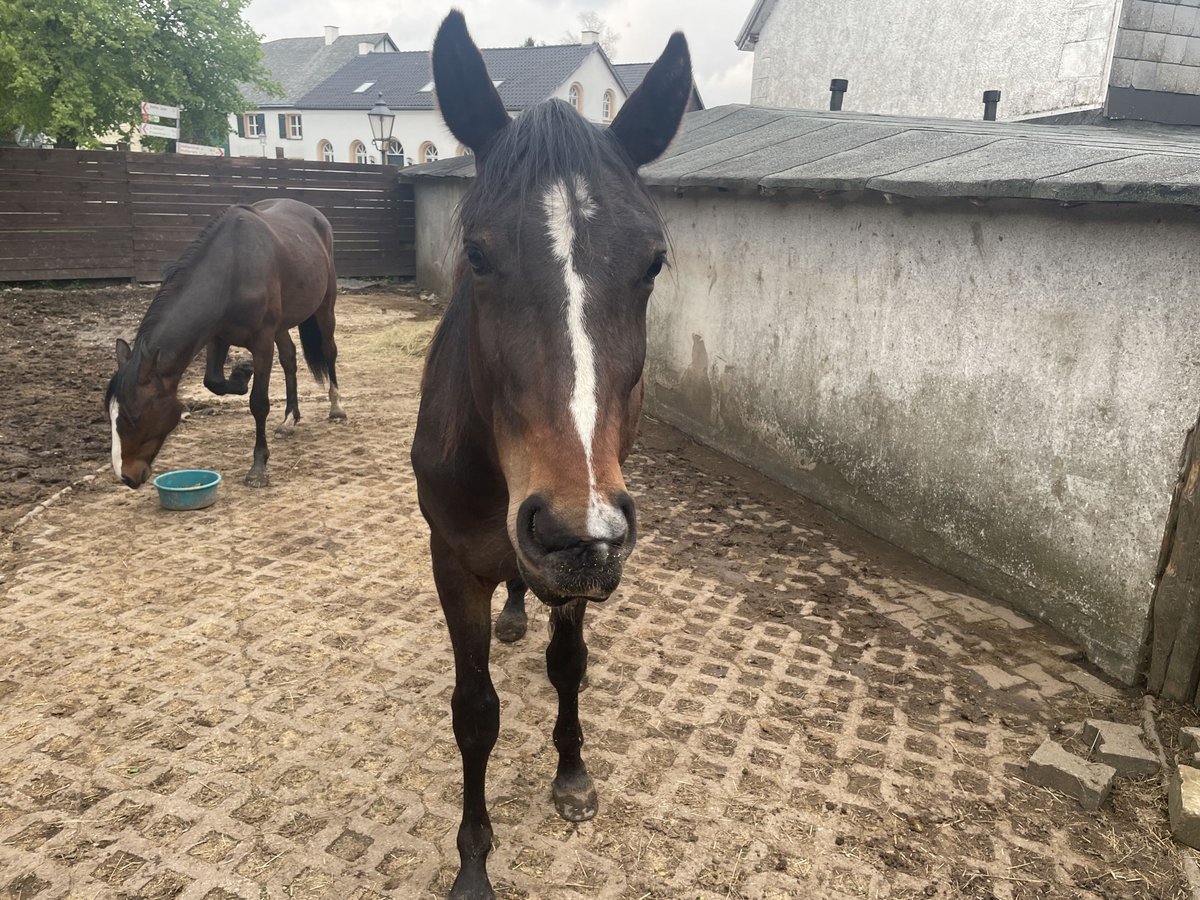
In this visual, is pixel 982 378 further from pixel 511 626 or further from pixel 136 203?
pixel 136 203

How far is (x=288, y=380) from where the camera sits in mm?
6938

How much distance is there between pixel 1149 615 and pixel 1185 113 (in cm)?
1073

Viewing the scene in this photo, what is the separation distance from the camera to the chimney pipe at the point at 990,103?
370 inches

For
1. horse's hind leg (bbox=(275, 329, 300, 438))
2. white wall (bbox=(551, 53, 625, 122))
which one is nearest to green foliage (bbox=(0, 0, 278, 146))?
horse's hind leg (bbox=(275, 329, 300, 438))

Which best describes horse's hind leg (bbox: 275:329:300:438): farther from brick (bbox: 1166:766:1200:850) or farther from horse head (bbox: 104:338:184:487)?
brick (bbox: 1166:766:1200:850)

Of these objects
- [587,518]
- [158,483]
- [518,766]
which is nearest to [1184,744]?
[518,766]

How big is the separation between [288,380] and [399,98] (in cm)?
4239

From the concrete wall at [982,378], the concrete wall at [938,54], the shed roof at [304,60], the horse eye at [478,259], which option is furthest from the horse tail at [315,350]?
the shed roof at [304,60]

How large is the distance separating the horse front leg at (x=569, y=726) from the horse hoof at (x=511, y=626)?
42.9 inches

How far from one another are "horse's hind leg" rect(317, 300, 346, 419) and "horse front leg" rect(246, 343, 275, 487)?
1241 millimetres

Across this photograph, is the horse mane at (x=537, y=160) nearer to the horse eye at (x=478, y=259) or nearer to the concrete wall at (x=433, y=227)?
the horse eye at (x=478, y=259)

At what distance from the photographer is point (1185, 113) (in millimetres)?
10352

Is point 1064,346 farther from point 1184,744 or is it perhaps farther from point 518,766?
point 518,766

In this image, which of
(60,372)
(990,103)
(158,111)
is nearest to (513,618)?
(60,372)
